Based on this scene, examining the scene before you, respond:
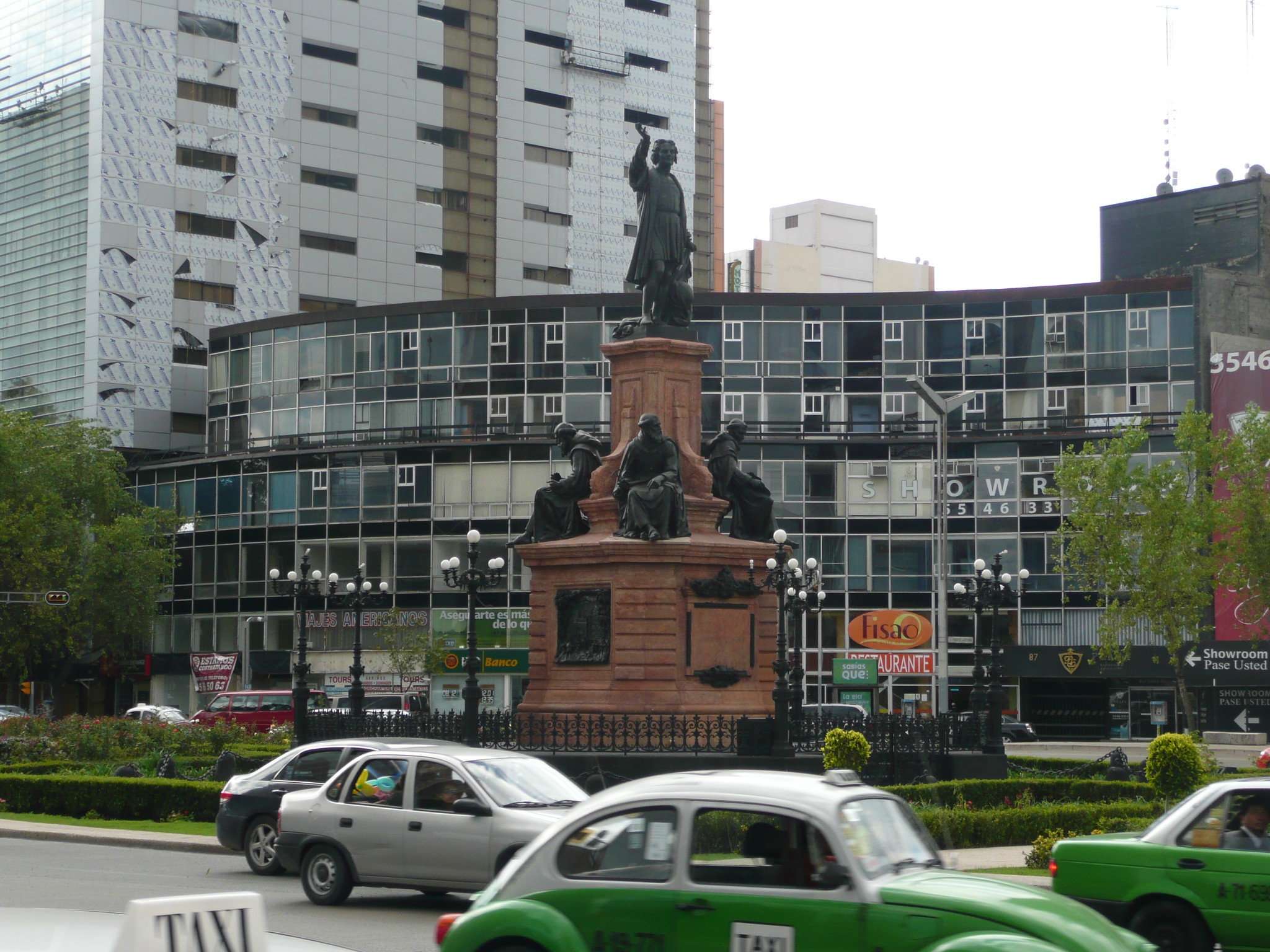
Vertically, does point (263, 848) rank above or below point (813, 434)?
below

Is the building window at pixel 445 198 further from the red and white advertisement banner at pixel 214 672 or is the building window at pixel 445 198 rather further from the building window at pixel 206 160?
the red and white advertisement banner at pixel 214 672

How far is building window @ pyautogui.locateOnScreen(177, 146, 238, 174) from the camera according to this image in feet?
261

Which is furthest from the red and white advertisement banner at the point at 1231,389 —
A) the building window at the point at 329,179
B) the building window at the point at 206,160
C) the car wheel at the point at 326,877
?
the car wheel at the point at 326,877

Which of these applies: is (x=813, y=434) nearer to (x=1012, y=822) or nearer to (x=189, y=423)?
(x=189, y=423)

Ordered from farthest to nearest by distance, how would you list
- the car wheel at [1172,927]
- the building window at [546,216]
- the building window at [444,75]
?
the building window at [546,216] → the building window at [444,75] → the car wheel at [1172,927]

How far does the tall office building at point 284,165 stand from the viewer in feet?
252

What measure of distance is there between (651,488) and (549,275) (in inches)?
2705

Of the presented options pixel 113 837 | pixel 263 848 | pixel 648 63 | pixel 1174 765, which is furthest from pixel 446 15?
pixel 263 848

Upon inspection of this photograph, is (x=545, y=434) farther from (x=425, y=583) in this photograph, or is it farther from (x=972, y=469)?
(x=972, y=469)

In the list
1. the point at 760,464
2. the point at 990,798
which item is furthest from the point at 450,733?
the point at 760,464

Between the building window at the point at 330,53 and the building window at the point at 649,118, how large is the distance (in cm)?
1740

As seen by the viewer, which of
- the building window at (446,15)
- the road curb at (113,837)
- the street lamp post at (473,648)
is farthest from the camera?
the building window at (446,15)

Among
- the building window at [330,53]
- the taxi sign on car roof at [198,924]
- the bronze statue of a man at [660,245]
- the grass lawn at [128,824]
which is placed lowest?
the grass lawn at [128,824]

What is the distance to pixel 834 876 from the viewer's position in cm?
843
